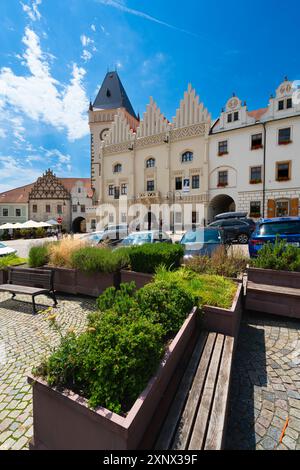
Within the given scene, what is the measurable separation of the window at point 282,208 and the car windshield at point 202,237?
16767 mm

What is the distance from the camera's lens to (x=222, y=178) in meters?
25.2

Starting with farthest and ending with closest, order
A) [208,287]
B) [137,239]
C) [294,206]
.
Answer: [294,206] → [137,239] → [208,287]

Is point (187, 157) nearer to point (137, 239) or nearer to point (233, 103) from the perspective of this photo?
point (233, 103)

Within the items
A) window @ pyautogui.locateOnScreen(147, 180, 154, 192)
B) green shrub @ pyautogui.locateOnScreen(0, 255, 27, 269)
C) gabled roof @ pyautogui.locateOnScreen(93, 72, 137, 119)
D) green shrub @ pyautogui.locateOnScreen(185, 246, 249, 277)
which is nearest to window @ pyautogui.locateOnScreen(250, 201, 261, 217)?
window @ pyautogui.locateOnScreen(147, 180, 154, 192)

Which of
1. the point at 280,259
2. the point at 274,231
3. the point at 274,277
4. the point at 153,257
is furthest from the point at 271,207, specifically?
the point at 153,257

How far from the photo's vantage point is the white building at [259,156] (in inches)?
840

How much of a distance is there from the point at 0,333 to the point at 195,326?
370cm

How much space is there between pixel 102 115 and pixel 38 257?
38226 mm

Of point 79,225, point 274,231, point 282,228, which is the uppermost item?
point 79,225

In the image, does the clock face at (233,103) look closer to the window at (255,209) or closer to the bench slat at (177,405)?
the window at (255,209)

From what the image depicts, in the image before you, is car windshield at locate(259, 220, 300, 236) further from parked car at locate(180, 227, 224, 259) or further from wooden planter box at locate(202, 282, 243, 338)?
wooden planter box at locate(202, 282, 243, 338)

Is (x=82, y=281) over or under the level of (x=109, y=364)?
under

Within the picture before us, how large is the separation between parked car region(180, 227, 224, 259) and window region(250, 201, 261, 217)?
653 inches
